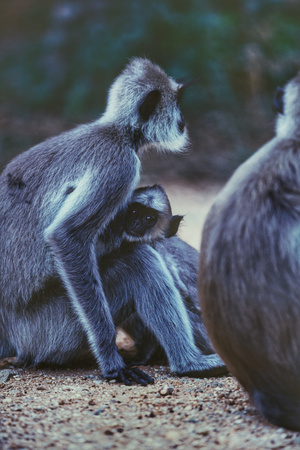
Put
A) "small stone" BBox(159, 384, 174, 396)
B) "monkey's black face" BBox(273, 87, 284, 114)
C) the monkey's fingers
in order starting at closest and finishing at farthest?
"monkey's black face" BBox(273, 87, 284, 114)
"small stone" BBox(159, 384, 174, 396)
the monkey's fingers

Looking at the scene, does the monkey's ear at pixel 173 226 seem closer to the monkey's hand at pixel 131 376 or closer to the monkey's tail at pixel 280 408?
the monkey's hand at pixel 131 376

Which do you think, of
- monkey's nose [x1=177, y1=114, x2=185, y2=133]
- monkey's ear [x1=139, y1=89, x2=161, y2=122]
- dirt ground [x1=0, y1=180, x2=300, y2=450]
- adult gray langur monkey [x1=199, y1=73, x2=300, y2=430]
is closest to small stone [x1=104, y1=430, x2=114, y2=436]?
dirt ground [x1=0, y1=180, x2=300, y2=450]

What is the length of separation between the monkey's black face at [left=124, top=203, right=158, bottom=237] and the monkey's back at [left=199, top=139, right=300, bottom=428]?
5.19ft

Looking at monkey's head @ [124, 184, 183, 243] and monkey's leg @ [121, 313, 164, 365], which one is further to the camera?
monkey's leg @ [121, 313, 164, 365]

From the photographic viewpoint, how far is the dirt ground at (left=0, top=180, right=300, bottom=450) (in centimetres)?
233

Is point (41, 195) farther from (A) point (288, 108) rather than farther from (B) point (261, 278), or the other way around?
(B) point (261, 278)

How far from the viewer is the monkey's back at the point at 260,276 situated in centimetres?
231

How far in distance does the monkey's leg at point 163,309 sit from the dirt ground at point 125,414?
0.49 ft

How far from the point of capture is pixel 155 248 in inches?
171

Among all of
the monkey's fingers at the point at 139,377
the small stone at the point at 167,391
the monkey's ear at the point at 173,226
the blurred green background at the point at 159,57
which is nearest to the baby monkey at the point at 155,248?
the monkey's ear at the point at 173,226

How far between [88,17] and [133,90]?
23.8 ft

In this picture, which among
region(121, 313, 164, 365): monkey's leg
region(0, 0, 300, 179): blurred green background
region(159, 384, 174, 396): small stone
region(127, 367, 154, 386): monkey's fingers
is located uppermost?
region(0, 0, 300, 179): blurred green background

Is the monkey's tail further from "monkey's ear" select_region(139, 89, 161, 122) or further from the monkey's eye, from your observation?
"monkey's ear" select_region(139, 89, 161, 122)

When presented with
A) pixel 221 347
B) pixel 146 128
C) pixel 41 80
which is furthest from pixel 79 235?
pixel 41 80
